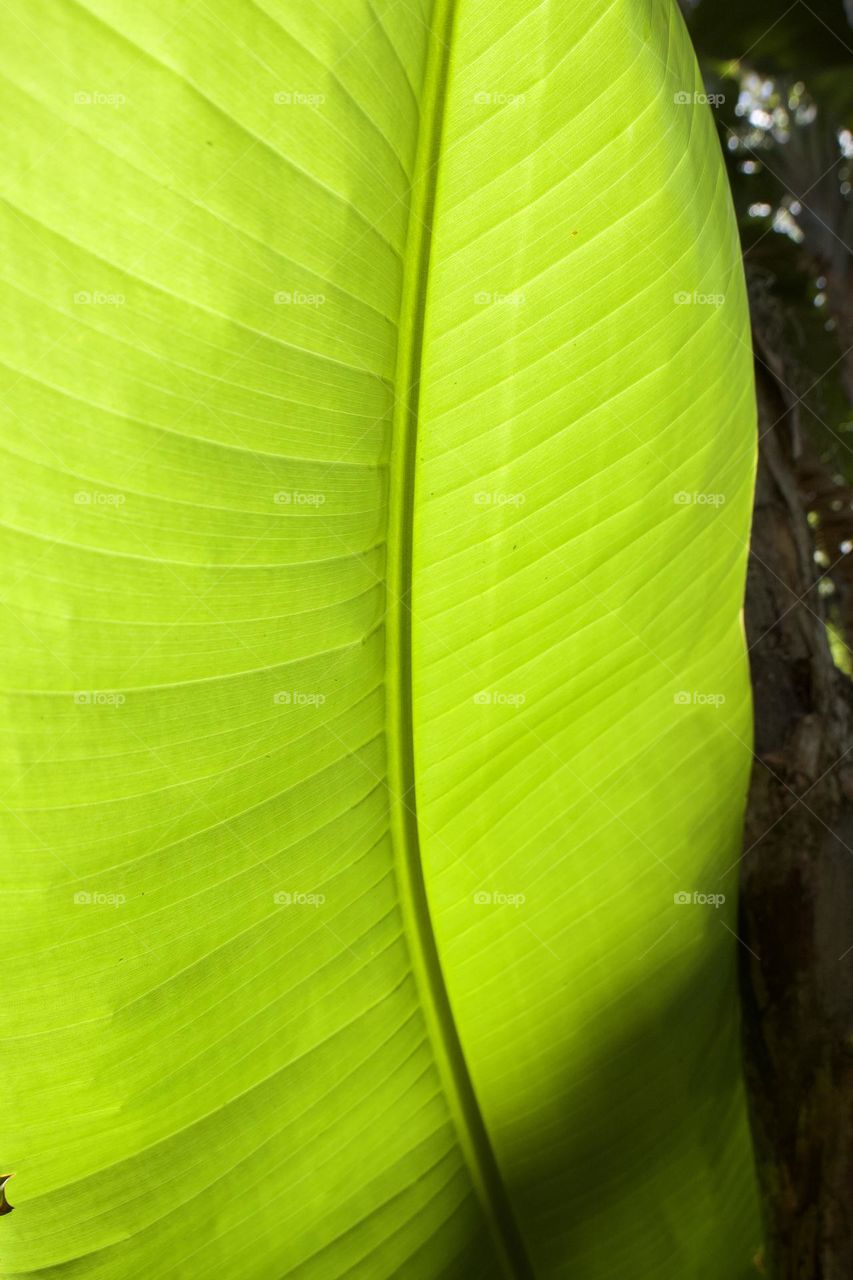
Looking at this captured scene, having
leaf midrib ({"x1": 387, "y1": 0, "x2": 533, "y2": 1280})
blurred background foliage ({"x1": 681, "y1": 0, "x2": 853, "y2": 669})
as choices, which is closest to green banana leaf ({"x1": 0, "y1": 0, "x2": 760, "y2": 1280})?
leaf midrib ({"x1": 387, "y1": 0, "x2": 533, "y2": 1280})

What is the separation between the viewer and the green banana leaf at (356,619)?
41 cm

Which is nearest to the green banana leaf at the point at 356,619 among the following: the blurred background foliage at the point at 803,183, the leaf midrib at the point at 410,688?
the leaf midrib at the point at 410,688

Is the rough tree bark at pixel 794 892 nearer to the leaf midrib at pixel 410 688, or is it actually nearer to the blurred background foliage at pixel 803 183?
the blurred background foliage at pixel 803 183

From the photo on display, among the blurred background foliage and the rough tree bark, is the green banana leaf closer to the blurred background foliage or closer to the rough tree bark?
the rough tree bark

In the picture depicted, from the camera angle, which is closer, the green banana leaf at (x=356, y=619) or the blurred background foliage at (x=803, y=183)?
the green banana leaf at (x=356, y=619)

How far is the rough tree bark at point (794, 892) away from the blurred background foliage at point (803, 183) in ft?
0.41

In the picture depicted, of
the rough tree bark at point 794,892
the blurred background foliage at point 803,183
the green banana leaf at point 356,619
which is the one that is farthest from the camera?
the blurred background foliage at point 803,183

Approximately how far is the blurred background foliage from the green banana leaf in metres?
0.40

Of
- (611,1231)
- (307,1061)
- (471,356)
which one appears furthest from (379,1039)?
(471,356)

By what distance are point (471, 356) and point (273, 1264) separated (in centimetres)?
57

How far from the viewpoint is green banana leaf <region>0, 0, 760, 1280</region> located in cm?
41

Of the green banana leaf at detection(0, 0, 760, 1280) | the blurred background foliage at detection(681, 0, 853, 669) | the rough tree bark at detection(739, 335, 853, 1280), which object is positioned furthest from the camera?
the blurred background foliage at detection(681, 0, 853, 669)

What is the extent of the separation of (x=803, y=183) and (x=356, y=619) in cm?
81

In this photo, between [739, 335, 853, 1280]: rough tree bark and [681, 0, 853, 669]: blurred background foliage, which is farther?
[681, 0, 853, 669]: blurred background foliage
